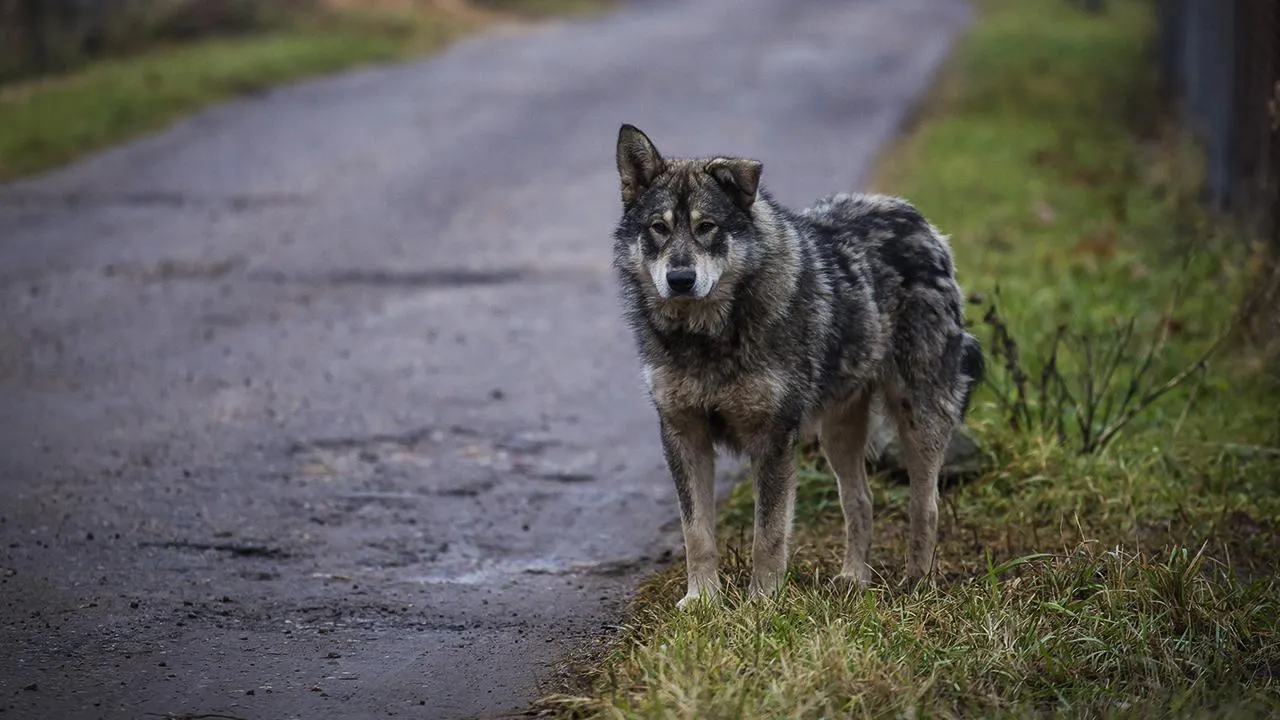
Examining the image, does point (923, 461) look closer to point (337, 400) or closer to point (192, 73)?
point (337, 400)

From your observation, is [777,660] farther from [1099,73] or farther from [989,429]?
[1099,73]

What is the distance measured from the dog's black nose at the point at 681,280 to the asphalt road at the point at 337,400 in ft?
4.42

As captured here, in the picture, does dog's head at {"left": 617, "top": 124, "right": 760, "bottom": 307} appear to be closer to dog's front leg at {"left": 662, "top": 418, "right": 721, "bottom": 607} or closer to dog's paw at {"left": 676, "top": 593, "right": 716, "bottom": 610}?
dog's front leg at {"left": 662, "top": 418, "right": 721, "bottom": 607}

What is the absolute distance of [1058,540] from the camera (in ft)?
22.7

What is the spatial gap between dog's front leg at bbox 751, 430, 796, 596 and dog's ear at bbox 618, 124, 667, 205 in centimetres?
106

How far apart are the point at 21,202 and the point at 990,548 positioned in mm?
9422

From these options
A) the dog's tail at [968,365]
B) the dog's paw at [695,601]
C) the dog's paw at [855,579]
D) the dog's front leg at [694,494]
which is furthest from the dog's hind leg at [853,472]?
the dog's paw at [695,601]

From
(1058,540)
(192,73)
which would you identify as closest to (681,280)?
(1058,540)

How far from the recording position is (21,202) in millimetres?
13383

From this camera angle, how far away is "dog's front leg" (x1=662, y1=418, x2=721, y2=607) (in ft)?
19.9

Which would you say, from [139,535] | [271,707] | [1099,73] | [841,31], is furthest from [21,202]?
[841,31]

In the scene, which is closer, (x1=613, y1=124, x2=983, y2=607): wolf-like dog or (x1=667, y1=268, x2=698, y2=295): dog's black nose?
(x1=667, y1=268, x2=698, y2=295): dog's black nose

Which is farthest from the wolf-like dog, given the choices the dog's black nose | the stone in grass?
the stone in grass

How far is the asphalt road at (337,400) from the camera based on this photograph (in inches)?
232
